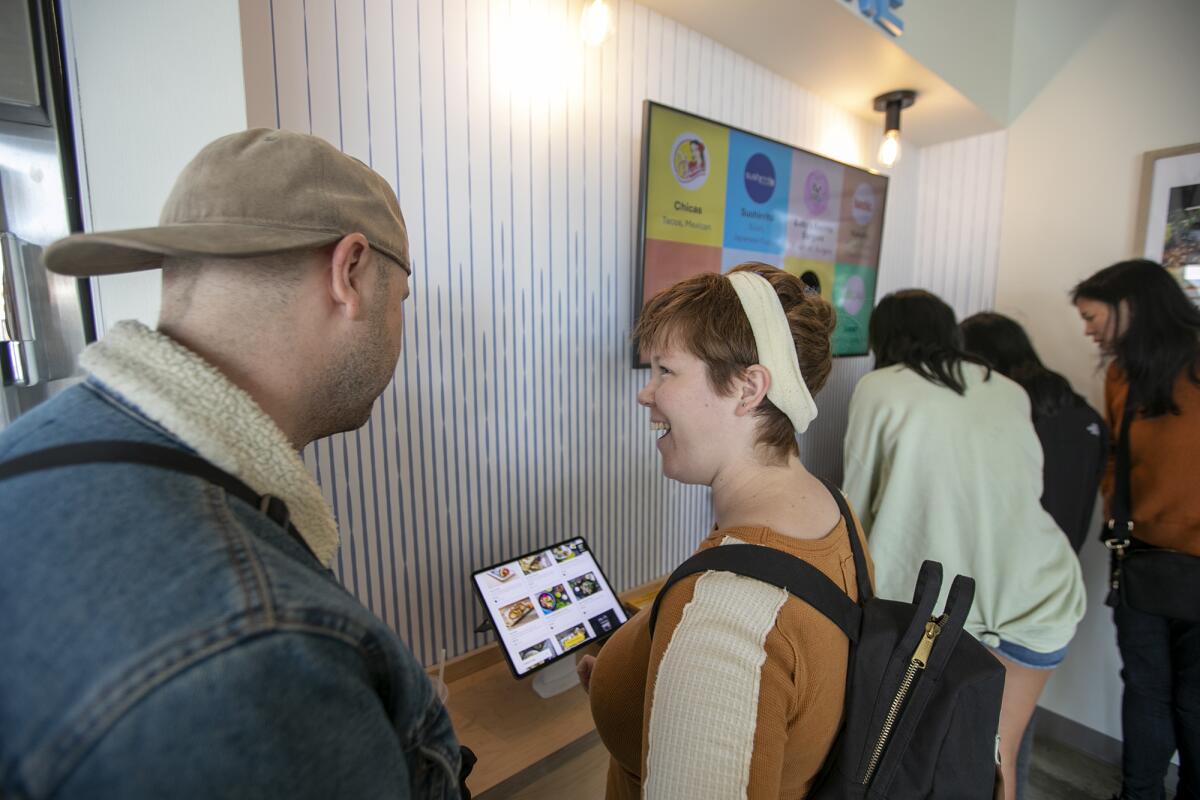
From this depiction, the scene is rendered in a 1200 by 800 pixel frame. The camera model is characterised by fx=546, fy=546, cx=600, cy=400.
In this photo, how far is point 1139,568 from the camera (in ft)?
5.15

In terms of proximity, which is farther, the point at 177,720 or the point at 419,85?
the point at 419,85

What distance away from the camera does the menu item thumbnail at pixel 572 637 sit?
1.20m

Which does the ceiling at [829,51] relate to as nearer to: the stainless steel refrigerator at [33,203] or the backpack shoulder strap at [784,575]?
the stainless steel refrigerator at [33,203]

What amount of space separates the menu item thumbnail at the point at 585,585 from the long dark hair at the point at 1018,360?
4.49 ft

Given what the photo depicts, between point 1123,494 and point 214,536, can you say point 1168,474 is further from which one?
point 214,536

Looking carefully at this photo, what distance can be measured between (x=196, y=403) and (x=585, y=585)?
40.0 inches

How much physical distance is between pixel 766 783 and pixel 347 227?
0.71 meters

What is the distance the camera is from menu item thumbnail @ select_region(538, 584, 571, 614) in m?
1.22

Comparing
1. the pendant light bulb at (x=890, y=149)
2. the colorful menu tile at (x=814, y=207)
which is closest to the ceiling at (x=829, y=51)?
the pendant light bulb at (x=890, y=149)

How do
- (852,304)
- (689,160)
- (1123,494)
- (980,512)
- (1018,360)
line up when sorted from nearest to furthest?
(980,512), (689,160), (1123,494), (1018,360), (852,304)

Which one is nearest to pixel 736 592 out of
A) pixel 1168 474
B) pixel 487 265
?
pixel 487 265

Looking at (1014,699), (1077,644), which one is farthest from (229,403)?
(1077,644)

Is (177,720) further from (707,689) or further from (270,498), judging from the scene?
(707,689)

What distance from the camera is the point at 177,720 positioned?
0.29 m
